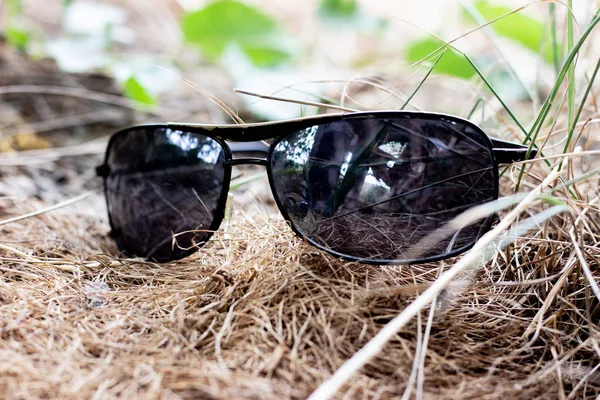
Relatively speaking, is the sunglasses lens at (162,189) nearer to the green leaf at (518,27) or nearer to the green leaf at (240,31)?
the green leaf at (240,31)

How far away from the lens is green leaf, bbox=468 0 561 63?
5.47 ft

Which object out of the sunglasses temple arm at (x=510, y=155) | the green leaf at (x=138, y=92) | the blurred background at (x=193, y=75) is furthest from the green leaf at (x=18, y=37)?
the sunglasses temple arm at (x=510, y=155)

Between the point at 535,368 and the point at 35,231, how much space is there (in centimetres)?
92

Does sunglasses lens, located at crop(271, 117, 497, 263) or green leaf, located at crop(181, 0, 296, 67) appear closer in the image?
sunglasses lens, located at crop(271, 117, 497, 263)

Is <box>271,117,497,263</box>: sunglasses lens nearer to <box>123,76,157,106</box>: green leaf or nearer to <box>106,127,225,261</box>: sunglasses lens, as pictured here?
<box>106,127,225,261</box>: sunglasses lens

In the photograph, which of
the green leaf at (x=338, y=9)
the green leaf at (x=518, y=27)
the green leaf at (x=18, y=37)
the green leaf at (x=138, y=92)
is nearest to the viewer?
the green leaf at (x=138, y=92)

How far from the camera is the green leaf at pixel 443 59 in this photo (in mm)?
1508

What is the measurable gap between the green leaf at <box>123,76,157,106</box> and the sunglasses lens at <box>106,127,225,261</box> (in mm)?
627

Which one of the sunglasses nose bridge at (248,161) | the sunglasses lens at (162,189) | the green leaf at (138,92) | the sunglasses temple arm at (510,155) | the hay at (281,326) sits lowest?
the hay at (281,326)

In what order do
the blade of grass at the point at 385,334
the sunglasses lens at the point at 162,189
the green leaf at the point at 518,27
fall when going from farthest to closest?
the green leaf at the point at 518,27
the sunglasses lens at the point at 162,189
the blade of grass at the point at 385,334

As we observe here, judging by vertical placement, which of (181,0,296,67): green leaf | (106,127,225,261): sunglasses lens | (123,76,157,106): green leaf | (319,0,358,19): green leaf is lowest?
(106,127,225,261): sunglasses lens

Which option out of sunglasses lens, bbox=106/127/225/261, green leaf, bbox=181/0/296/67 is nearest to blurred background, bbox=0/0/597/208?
green leaf, bbox=181/0/296/67

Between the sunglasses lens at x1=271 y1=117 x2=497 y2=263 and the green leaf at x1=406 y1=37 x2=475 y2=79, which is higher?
the green leaf at x1=406 y1=37 x2=475 y2=79

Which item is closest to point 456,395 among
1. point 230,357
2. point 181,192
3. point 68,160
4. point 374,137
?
point 230,357
